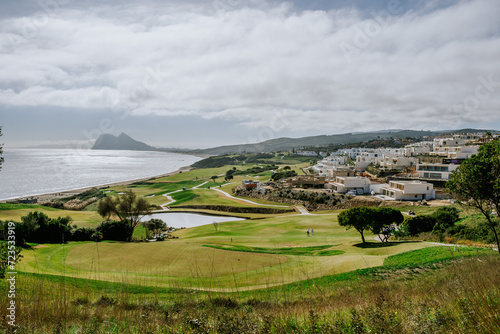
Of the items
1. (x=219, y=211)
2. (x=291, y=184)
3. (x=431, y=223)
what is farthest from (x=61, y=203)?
(x=431, y=223)

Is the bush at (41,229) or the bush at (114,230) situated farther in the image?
the bush at (114,230)

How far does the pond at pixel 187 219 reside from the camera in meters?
48.8

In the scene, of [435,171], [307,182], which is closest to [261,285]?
[307,182]

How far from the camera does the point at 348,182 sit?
208 feet

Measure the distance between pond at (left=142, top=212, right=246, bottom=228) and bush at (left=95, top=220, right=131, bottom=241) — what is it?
15.8m

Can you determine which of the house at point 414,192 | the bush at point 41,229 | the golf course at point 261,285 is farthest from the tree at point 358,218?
the house at point 414,192

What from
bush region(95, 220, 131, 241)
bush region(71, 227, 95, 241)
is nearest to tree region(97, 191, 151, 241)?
bush region(95, 220, 131, 241)

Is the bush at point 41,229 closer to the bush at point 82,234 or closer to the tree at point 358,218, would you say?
the bush at point 82,234

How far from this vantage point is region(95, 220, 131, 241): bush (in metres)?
30.2

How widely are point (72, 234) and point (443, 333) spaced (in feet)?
104

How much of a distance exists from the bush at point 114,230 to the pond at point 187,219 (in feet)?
51.9

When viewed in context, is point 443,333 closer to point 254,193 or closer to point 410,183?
point 410,183

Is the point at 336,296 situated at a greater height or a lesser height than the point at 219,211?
greater

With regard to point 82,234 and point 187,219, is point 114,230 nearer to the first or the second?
A: point 82,234
